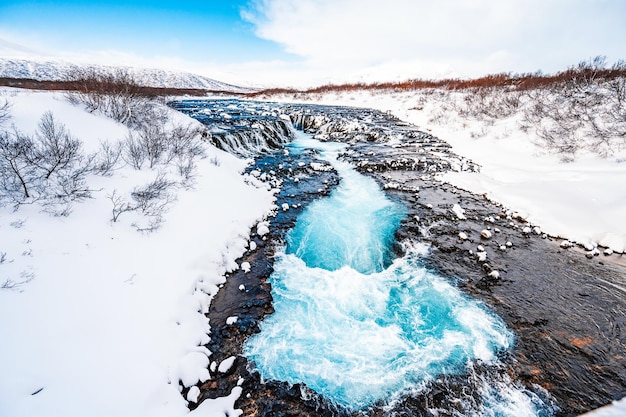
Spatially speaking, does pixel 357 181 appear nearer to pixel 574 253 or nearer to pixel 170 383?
pixel 574 253

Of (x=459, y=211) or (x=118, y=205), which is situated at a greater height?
(x=459, y=211)

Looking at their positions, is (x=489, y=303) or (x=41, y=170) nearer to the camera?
(x=489, y=303)

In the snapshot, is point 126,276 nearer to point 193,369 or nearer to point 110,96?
point 193,369


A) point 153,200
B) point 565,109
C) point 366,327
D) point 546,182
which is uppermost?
point 565,109

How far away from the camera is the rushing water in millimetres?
4113

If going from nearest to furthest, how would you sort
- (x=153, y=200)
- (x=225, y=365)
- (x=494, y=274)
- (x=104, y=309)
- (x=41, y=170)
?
(x=225, y=365) < (x=104, y=309) < (x=494, y=274) < (x=41, y=170) < (x=153, y=200)

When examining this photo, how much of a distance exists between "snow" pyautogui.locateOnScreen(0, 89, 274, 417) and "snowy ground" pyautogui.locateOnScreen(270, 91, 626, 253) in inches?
369

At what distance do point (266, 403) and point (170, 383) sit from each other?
4.61 feet

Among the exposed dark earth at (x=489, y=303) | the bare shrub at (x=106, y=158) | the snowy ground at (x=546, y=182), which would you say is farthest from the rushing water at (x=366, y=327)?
the bare shrub at (x=106, y=158)

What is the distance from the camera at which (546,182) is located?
32.4 feet

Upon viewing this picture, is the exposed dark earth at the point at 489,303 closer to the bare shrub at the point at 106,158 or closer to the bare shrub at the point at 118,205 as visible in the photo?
the bare shrub at the point at 118,205

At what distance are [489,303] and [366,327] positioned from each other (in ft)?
8.88

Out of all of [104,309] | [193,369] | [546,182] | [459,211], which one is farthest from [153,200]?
[546,182]

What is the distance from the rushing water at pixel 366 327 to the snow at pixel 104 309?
1.31 m
